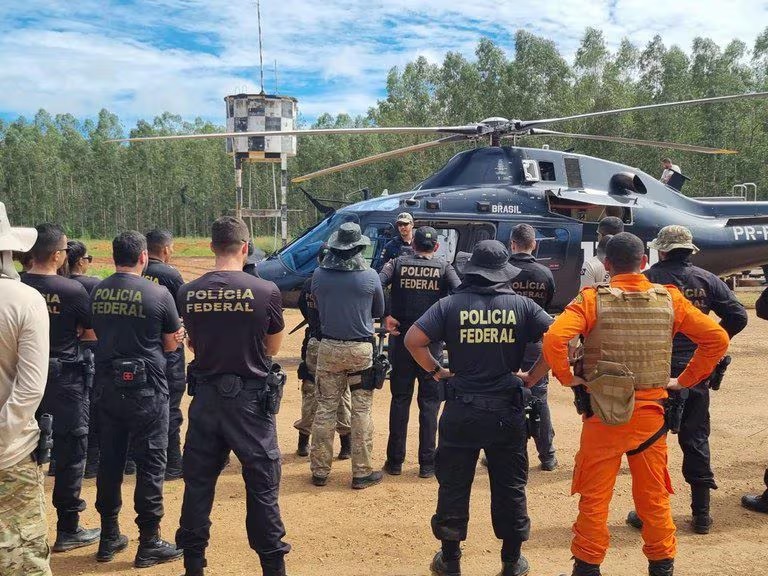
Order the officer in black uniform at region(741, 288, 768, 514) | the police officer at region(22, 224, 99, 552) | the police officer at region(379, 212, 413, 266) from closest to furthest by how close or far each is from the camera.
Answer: the police officer at region(22, 224, 99, 552), the officer in black uniform at region(741, 288, 768, 514), the police officer at region(379, 212, 413, 266)

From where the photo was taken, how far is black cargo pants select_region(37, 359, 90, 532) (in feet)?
14.1

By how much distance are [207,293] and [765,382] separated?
8.04 meters

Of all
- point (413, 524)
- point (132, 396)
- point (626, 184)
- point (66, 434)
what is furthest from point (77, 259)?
point (626, 184)

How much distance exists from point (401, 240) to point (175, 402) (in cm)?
367

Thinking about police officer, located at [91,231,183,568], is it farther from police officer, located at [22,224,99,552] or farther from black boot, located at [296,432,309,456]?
black boot, located at [296,432,309,456]

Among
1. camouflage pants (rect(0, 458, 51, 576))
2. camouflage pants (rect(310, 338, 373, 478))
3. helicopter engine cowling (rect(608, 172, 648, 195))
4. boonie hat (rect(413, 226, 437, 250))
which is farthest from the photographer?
helicopter engine cowling (rect(608, 172, 648, 195))

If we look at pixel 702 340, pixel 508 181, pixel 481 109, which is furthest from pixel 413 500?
pixel 481 109

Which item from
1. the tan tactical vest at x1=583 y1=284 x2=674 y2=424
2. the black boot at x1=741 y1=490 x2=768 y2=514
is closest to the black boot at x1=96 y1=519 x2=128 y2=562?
the tan tactical vest at x1=583 y1=284 x2=674 y2=424

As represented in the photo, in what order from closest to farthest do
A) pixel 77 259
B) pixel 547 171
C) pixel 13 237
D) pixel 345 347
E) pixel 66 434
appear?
pixel 13 237
pixel 66 434
pixel 345 347
pixel 77 259
pixel 547 171

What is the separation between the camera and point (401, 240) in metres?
8.20

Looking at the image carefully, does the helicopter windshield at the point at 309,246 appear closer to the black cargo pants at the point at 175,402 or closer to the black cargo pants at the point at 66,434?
the black cargo pants at the point at 175,402

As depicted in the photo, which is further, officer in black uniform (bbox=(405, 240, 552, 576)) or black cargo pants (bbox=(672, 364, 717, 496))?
black cargo pants (bbox=(672, 364, 717, 496))

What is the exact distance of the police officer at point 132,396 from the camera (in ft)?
13.5

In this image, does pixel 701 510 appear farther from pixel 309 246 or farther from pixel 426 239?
pixel 309 246
